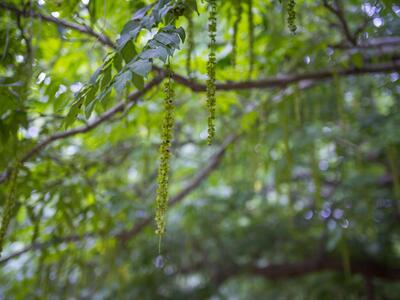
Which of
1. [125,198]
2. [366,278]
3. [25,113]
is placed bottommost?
[366,278]

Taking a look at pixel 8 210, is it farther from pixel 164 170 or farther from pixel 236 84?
pixel 236 84

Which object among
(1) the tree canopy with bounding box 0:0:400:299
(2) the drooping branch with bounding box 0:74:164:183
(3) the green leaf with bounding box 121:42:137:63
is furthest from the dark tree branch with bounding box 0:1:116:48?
(3) the green leaf with bounding box 121:42:137:63

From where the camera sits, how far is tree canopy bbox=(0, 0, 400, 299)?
1.69m

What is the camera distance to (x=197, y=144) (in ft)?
11.9

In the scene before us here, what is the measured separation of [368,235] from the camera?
3.58 metres

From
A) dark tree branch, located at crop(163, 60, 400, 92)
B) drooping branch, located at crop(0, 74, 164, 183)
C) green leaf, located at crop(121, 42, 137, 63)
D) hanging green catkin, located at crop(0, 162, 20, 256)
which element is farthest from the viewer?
dark tree branch, located at crop(163, 60, 400, 92)

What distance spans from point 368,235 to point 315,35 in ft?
5.94

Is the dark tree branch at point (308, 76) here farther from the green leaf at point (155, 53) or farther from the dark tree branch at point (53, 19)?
the green leaf at point (155, 53)

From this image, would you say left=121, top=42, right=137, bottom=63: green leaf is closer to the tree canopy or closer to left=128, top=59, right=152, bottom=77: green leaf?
the tree canopy

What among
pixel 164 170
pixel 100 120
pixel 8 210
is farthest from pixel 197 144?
pixel 164 170

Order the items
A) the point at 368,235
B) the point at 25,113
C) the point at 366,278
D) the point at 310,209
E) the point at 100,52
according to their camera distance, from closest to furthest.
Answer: the point at 25,113, the point at 100,52, the point at 368,235, the point at 366,278, the point at 310,209

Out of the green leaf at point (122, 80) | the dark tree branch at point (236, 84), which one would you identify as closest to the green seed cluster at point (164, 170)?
the green leaf at point (122, 80)

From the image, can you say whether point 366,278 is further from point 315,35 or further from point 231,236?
point 315,35

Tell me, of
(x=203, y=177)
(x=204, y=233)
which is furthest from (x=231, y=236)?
(x=203, y=177)
